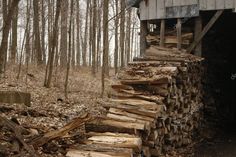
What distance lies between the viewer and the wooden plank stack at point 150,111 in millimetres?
6301

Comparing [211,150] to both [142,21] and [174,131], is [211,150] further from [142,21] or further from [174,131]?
[142,21]

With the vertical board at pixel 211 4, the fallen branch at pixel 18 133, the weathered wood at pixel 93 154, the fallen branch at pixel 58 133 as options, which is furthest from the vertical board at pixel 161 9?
Answer: the weathered wood at pixel 93 154

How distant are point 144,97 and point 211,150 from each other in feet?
16.1

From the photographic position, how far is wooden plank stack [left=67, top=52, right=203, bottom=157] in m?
6.30

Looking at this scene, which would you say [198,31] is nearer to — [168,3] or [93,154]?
[168,3]

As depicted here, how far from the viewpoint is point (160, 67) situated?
9469 millimetres

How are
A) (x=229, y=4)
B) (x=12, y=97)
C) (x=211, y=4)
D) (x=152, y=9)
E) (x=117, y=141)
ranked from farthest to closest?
(x=152, y=9) < (x=211, y=4) < (x=229, y=4) < (x=12, y=97) < (x=117, y=141)

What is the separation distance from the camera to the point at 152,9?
1327cm

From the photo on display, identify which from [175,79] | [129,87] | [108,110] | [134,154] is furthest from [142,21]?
[134,154]

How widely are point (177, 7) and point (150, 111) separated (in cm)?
629

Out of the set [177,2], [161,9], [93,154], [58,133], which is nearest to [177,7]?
[177,2]

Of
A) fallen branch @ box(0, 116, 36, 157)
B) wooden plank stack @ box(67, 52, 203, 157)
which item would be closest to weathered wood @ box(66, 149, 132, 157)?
wooden plank stack @ box(67, 52, 203, 157)

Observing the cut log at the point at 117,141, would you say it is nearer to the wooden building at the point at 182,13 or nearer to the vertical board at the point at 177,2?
the wooden building at the point at 182,13

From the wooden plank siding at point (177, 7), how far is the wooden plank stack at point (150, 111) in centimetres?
171
